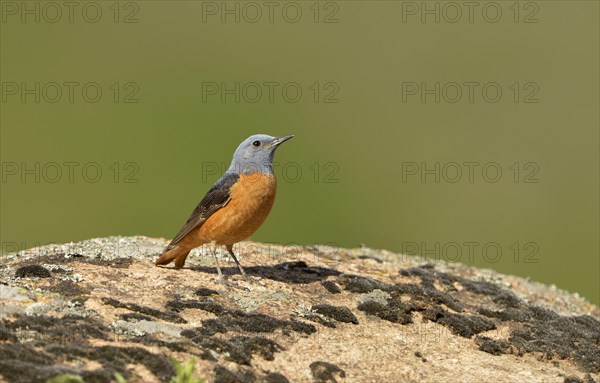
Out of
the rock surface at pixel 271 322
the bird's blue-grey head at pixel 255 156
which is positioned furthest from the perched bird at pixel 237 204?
the rock surface at pixel 271 322

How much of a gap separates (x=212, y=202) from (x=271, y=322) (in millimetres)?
2992

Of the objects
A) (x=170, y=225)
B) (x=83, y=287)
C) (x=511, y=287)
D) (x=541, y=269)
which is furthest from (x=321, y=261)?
(x=541, y=269)

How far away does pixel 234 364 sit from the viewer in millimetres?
10344

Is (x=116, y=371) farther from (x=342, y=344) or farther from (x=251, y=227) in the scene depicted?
(x=251, y=227)

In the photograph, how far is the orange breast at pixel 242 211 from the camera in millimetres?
13992

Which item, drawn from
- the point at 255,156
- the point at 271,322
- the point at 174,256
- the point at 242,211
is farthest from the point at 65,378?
the point at 255,156

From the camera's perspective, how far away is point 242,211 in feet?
45.9

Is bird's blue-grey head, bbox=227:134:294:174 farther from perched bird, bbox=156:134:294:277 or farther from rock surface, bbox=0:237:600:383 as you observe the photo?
rock surface, bbox=0:237:600:383

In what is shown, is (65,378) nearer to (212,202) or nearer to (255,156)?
(212,202)

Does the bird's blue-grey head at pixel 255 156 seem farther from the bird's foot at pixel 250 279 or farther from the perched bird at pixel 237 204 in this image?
the bird's foot at pixel 250 279

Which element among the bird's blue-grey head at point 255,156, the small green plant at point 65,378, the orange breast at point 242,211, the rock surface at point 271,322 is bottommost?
the rock surface at point 271,322

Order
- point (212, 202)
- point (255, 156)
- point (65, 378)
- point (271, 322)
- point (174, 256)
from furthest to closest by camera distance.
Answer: point (174, 256), point (255, 156), point (212, 202), point (271, 322), point (65, 378)

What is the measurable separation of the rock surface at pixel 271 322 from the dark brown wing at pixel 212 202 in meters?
0.79

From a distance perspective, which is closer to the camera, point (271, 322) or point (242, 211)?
point (271, 322)
